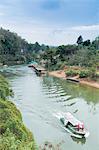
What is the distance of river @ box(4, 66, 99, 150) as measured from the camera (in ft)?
41.3

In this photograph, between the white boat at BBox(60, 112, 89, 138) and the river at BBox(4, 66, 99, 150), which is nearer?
the river at BBox(4, 66, 99, 150)

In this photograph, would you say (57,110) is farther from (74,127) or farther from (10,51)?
(10,51)

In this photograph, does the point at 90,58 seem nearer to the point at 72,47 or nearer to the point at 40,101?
the point at 72,47

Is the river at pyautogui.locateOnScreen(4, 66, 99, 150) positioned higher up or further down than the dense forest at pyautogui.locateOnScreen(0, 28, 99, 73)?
further down

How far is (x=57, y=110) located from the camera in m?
17.6

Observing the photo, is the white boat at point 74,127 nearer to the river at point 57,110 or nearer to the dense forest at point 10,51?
the river at point 57,110

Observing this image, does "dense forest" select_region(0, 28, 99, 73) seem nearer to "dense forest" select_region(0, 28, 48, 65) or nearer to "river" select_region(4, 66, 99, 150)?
"dense forest" select_region(0, 28, 48, 65)

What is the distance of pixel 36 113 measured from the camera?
16828 mm

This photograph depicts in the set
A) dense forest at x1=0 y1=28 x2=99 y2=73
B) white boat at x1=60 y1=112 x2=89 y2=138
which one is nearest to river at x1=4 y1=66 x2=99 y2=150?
white boat at x1=60 y1=112 x2=89 y2=138

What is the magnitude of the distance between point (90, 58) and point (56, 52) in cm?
950

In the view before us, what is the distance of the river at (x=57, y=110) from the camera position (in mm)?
12602

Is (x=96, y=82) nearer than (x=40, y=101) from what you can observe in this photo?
No

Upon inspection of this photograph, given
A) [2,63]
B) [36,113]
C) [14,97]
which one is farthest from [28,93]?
[2,63]

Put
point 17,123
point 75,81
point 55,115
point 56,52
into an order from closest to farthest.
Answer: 1. point 17,123
2. point 55,115
3. point 75,81
4. point 56,52
